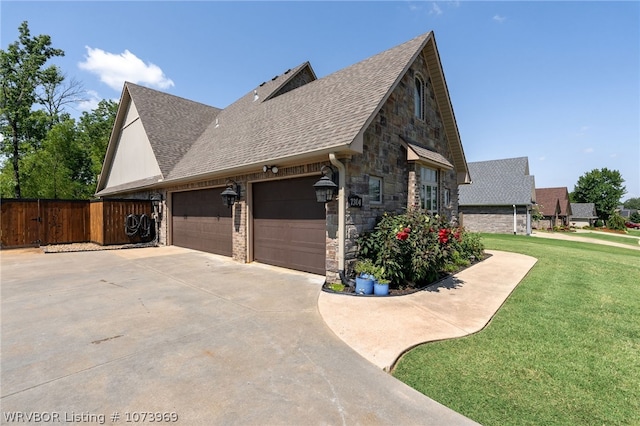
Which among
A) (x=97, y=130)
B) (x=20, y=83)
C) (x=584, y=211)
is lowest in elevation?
(x=584, y=211)

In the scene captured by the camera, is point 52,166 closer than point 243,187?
No

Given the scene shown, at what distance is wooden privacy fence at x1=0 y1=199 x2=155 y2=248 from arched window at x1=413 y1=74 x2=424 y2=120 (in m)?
13.3

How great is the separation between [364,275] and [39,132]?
30.6 m

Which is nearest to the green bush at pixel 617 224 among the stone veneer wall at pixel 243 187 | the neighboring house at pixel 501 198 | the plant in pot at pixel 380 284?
the neighboring house at pixel 501 198

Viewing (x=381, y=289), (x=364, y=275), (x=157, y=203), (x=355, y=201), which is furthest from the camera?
(x=157, y=203)

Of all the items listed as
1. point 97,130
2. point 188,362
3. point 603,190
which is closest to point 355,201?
point 188,362

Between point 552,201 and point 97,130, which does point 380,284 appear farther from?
point 552,201

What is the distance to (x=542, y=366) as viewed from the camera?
3281 millimetres

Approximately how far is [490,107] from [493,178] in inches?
589

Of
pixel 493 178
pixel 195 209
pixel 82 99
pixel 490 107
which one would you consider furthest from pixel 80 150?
pixel 493 178

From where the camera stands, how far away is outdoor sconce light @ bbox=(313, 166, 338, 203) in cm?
614

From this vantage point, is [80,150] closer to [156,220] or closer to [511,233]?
[156,220]

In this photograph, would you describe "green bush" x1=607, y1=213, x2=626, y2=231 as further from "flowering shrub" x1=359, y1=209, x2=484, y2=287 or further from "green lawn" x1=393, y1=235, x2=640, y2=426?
"flowering shrub" x1=359, y1=209, x2=484, y2=287

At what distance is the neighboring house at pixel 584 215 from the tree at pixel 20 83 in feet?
234
